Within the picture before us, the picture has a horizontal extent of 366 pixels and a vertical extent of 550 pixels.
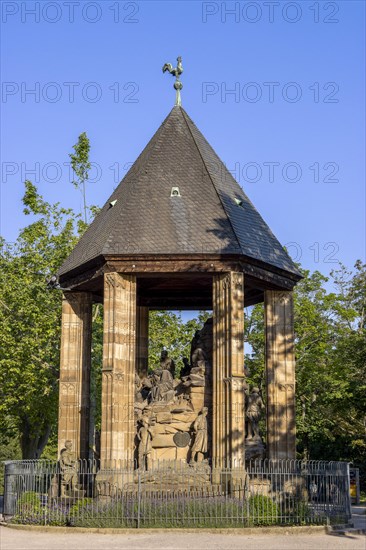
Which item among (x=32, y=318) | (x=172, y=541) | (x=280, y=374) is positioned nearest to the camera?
(x=172, y=541)

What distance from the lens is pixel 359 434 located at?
44.4m

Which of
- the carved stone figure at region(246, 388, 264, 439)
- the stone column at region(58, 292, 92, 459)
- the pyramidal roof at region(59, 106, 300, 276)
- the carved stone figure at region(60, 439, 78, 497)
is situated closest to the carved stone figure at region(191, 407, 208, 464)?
the carved stone figure at region(246, 388, 264, 439)

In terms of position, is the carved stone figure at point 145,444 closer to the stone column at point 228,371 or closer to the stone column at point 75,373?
the stone column at point 228,371

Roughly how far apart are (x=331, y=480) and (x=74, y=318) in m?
9.68

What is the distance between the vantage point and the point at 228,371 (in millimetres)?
22438

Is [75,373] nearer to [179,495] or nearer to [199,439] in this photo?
[199,439]

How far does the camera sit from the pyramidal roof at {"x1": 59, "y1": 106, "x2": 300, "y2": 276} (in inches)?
924

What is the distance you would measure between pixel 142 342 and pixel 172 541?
1146 cm

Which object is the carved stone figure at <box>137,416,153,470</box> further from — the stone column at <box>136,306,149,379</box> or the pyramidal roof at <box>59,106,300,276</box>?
Answer: the pyramidal roof at <box>59,106,300,276</box>

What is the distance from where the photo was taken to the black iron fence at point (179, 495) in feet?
62.5

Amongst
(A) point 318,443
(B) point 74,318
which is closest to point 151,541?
(B) point 74,318

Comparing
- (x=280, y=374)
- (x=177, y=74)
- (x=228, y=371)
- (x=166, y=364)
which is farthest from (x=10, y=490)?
(x=177, y=74)

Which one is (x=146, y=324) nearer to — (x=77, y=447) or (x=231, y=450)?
(x=77, y=447)

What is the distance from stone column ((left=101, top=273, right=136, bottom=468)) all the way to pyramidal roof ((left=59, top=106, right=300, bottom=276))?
116 cm
